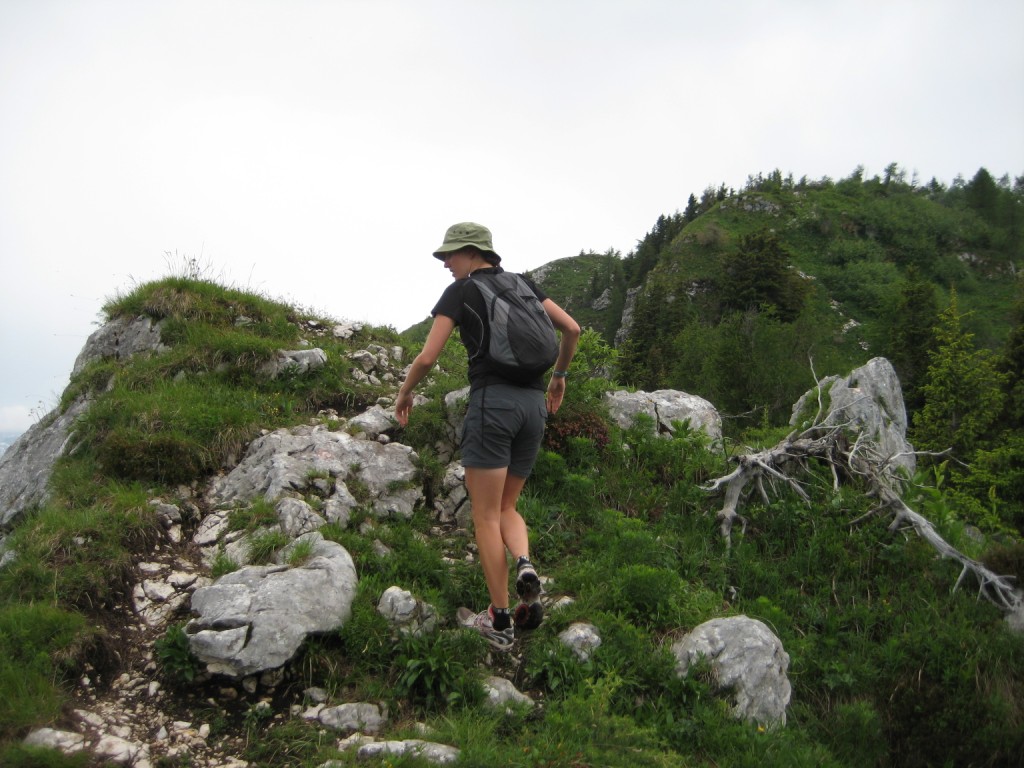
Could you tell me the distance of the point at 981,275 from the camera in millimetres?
82000

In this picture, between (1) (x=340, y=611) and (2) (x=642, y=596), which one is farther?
(2) (x=642, y=596)

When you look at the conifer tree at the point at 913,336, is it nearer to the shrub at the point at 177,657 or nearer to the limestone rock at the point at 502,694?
the limestone rock at the point at 502,694

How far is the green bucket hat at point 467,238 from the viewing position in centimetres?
455

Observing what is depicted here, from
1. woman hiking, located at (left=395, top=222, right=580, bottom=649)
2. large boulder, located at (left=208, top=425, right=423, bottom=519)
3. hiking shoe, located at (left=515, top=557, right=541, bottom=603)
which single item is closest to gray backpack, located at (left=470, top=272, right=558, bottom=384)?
woman hiking, located at (left=395, top=222, right=580, bottom=649)

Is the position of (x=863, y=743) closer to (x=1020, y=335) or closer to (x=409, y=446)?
(x=409, y=446)

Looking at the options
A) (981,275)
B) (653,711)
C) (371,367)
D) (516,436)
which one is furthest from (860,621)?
(981,275)

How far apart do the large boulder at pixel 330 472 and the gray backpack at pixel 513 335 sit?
252 cm

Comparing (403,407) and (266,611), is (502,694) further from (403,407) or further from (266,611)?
(403,407)

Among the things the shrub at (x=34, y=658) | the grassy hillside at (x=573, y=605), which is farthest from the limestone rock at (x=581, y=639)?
the shrub at (x=34, y=658)

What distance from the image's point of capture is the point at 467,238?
4.58 meters

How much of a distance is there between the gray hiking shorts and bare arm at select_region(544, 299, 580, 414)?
0.65m

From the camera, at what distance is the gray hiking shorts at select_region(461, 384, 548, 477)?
4340mm

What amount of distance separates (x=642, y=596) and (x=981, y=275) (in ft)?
323

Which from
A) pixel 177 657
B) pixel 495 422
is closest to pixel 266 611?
pixel 177 657
